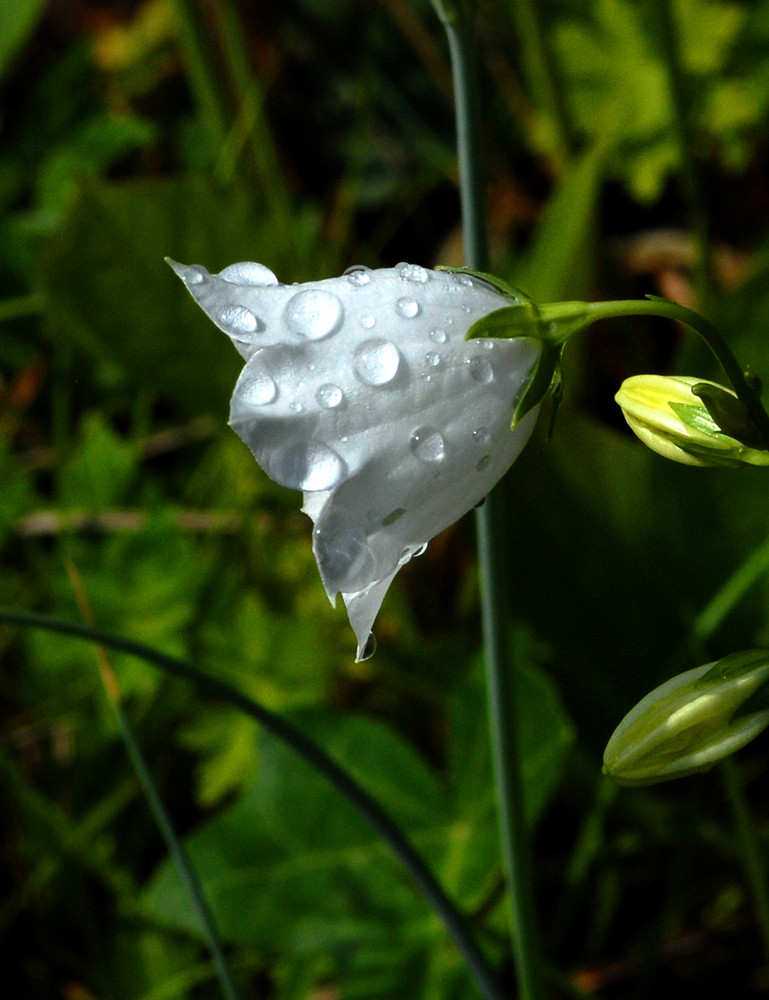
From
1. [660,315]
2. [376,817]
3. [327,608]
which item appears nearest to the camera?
[660,315]

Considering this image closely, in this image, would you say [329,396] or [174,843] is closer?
[329,396]

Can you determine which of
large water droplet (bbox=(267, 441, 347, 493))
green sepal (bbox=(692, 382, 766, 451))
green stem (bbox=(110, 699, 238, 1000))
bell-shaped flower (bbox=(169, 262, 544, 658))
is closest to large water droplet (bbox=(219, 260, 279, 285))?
bell-shaped flower (bbox=(169, 262, 544, 658))

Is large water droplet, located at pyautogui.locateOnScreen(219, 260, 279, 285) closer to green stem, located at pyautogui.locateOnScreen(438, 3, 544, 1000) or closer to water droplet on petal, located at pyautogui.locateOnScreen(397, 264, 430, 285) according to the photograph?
water droplet on petal, located at pyautogui.locateOnScreen(397, 264, 430, 285)

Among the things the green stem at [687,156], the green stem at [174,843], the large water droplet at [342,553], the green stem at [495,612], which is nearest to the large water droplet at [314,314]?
the large water droplet at [342,553]

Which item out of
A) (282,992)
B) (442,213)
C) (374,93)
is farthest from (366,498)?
(374,93)

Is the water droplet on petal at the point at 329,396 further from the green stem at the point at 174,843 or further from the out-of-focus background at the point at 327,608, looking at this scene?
the out-of-focus background at the point at 327,608

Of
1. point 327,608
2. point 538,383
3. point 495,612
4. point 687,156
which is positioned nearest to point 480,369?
point 538,383

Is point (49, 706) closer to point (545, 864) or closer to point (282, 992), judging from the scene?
point (282, 992)

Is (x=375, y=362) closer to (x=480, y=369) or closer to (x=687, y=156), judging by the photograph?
(x=480, y=369)
